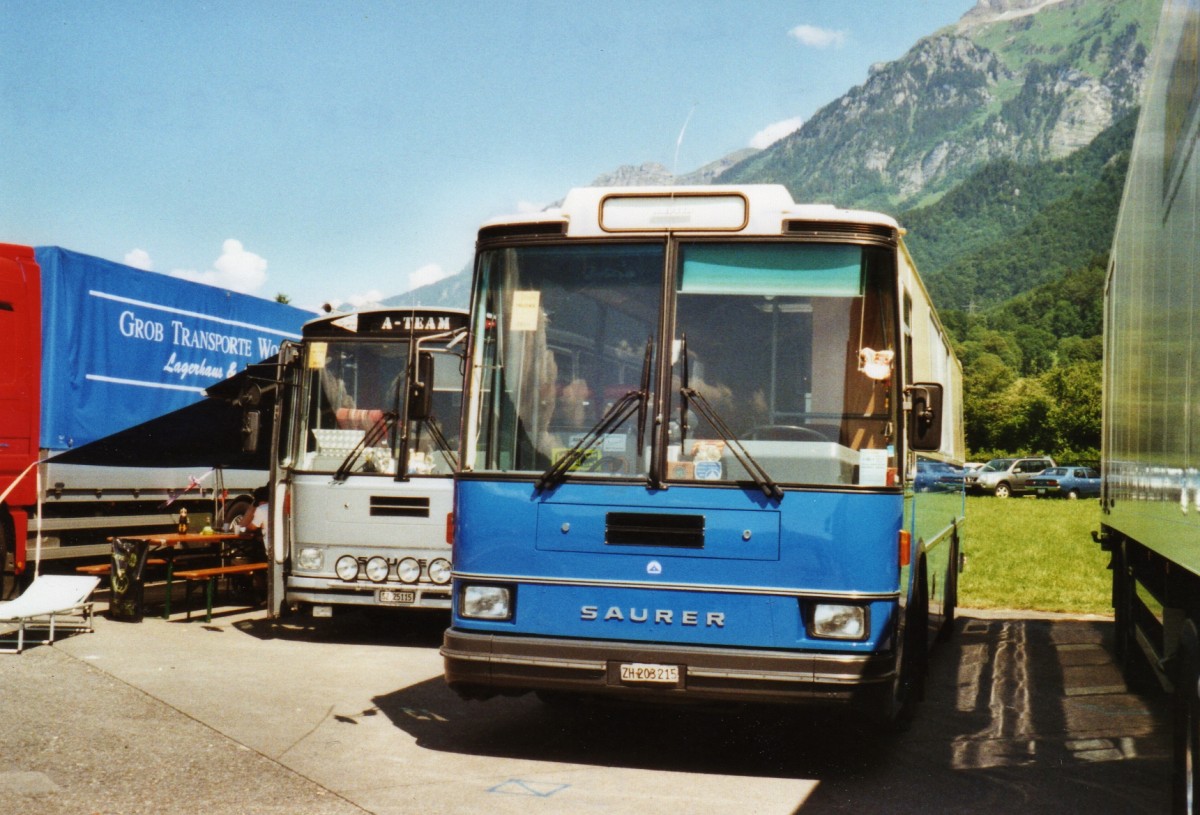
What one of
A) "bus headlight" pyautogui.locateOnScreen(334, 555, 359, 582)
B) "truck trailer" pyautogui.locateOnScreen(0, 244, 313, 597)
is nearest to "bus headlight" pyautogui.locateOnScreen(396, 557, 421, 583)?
"bus headlight" pyautogui.locateOnScreen(334, 555, 359, 582)

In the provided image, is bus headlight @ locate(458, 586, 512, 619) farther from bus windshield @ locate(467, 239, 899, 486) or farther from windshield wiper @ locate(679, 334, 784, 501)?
windshield wiper @ locate(679, 334, 784, 501)

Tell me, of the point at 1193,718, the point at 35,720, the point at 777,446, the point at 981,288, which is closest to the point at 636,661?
the point at 777,446

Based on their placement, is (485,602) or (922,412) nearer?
(922,412)

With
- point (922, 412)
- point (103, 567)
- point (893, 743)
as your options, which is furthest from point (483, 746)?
point (103, 567)

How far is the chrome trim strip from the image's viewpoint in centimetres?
636

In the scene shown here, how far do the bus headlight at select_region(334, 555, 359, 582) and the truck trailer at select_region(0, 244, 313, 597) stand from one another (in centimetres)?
306

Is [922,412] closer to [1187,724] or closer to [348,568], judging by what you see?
[1187,724]

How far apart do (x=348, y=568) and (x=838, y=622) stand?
5.86m

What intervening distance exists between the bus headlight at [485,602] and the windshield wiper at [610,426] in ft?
1.95

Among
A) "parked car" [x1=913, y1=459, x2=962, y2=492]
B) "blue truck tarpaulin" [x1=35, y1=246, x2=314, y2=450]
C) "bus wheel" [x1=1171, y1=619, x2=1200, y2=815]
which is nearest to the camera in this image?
"bus wheel" [x1=1171, y1=619, x2=1200, y2=815]

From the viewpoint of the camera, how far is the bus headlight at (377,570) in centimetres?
1109

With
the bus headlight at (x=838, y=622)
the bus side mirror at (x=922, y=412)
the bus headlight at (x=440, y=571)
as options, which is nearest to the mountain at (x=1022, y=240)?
the bus headlight at (x=440, y=571)

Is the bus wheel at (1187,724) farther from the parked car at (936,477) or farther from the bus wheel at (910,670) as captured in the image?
the parked car at (936,477)

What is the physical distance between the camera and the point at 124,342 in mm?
13812
